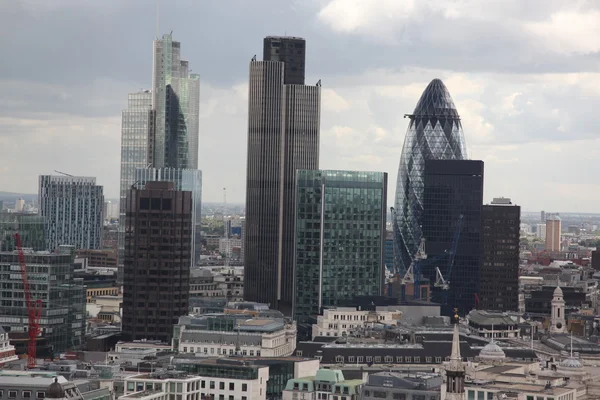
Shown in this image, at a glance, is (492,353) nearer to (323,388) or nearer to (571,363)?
(571,363)

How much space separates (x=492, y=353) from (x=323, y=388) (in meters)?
30.5

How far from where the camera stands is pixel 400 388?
162 m

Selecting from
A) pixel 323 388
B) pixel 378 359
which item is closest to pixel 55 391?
pixel 323 388

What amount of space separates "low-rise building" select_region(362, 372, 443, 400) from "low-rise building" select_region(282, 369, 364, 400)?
1.99 metres

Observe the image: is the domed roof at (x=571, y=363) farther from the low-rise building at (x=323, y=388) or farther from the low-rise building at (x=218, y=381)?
the low-rise building at (x=218, y=381)

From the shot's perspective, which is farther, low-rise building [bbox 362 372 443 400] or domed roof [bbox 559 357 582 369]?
domed roof [bbox 559 357 582 369]

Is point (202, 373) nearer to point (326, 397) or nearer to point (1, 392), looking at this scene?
point (326, 397)

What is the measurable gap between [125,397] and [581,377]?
151ft

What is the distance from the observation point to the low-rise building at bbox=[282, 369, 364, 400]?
16688 centimetres

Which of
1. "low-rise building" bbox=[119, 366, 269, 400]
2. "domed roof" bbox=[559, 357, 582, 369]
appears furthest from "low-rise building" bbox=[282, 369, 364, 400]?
"domed roof" bbox=[559, 357, 582, 369]

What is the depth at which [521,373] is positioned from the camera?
173625 mm

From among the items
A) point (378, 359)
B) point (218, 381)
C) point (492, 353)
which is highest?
point (492, 353)

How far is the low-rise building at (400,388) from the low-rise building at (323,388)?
1992 millimetres

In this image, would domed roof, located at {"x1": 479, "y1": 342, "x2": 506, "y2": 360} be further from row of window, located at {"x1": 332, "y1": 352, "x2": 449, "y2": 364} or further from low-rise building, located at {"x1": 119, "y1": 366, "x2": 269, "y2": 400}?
low-rise building, located at {"x1": 119, "y1": 366, "x2": 269, "y2": 400}
